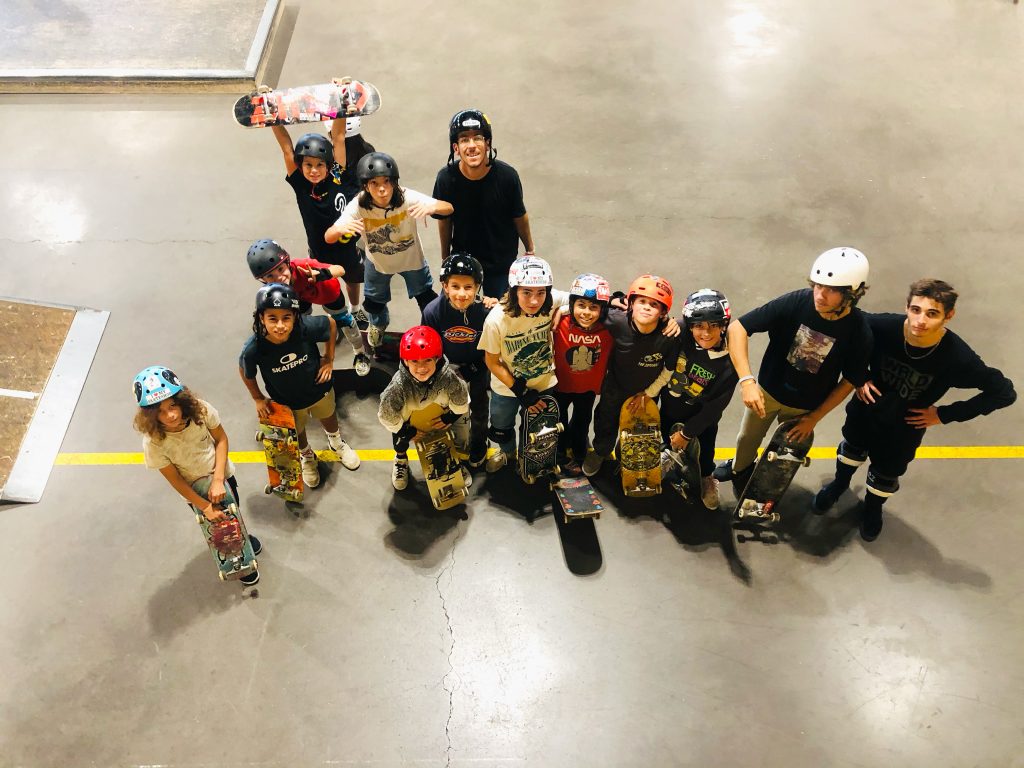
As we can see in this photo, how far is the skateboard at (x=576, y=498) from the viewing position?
4.69 meters

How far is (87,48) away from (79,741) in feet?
27.0

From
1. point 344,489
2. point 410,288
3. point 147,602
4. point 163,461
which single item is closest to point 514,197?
point 410,288

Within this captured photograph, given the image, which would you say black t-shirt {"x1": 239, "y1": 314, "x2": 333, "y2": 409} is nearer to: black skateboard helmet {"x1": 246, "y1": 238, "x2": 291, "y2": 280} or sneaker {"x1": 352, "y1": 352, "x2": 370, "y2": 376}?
black skateboard helmet {"x1": 246, "y1": 238, "x2": 291, "y2": 280}

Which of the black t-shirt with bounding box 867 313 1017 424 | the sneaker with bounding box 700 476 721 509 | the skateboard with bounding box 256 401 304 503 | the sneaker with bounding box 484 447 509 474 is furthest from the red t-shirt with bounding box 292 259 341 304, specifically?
the black t-shirt with bounding box 867 313 1017 424

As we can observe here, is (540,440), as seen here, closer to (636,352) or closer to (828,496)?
(636,352)

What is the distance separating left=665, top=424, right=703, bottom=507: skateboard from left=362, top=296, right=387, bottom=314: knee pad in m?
2.47

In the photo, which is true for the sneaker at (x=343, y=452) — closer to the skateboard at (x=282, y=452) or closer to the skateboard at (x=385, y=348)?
the skateboard at (x=282, y=452)

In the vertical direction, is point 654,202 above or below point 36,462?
above

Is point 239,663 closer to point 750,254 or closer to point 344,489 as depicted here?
point 344,489

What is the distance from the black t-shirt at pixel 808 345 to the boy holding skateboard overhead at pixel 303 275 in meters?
2.80

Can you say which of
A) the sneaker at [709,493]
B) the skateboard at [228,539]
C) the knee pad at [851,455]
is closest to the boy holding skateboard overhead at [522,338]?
the sneaker at [709,493]

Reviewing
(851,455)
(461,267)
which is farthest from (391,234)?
(851,455)

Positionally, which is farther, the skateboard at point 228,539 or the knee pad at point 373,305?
the knee pad at point 373,305

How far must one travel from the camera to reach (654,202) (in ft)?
23.5
